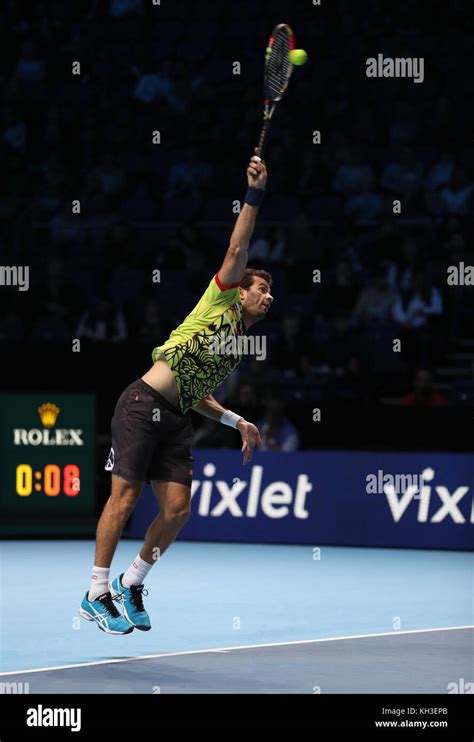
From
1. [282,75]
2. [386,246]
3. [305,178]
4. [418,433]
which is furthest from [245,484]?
[282,75]

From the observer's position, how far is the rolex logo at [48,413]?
13.5 m

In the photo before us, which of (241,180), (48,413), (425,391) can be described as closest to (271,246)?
(241,180)

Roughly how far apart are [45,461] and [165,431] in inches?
250

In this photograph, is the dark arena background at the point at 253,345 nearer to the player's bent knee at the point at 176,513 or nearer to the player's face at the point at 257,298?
the player's bent knee at the point at 176,513

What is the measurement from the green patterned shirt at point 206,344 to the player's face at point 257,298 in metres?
0.10

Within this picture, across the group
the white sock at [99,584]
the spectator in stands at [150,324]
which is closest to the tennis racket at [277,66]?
the white sock at [99,584]

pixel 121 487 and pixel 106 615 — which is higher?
pixel 121 487

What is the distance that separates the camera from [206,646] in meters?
7.88

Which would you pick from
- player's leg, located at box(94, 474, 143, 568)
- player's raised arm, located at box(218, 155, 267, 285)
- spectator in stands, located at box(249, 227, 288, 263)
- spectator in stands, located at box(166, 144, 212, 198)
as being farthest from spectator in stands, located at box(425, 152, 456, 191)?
player's leg, located at box(94, 474, 143, 568)

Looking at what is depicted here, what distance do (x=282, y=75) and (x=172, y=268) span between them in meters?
8.06

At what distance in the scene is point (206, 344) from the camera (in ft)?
24.0

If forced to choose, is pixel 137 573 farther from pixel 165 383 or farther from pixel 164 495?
pixel 165 383

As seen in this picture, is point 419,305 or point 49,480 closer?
point 49,480

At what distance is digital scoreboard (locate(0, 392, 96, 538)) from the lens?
531 inches
